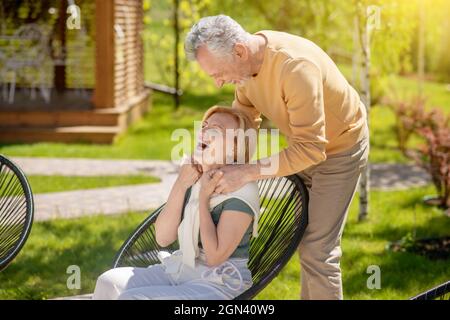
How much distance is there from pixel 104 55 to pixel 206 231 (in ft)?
25.5

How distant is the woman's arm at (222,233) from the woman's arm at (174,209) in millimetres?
150

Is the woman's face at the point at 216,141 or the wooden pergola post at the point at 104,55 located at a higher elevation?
the woman's face at the point at 216,141

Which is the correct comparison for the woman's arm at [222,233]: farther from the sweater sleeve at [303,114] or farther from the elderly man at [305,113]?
the sweater sleeve at [303,114]

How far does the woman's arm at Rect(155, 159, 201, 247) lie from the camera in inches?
127

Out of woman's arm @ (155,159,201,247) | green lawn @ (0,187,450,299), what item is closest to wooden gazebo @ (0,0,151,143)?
green lawn @ (0,187,450,299)

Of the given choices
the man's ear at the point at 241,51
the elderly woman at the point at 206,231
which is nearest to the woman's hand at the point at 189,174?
the elderly woman at the point at 206,231

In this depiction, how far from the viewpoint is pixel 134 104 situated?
11641 mm

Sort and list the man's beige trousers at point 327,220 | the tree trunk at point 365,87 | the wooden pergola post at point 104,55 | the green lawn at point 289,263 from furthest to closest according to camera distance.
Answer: the wooden pergola post at point 104,55, the tree trunk at point 365,87, the green lawn at point 289,263, the man's beige trousers at point 327,220

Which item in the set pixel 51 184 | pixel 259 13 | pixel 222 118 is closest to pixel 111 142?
pixel 51 184

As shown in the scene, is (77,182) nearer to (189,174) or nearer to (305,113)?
(189,174)

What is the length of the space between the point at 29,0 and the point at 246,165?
10541mm

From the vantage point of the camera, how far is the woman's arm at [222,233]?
3064 millimetres

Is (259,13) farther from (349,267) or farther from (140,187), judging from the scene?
(349,267)

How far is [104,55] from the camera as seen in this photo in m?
10.6
